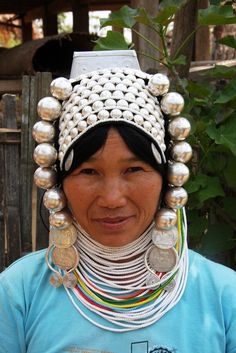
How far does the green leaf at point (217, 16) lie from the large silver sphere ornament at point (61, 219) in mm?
1168

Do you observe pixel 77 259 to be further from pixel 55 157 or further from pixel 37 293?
pixel 55 157

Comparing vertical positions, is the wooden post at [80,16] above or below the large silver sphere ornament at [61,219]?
below

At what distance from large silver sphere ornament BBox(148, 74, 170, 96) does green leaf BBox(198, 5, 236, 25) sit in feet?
3.15

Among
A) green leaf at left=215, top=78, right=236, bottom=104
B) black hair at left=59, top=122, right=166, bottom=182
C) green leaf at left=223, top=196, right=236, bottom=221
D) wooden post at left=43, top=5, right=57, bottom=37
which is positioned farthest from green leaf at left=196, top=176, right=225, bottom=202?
wooden post at left=43, top=5, right=57, bottom=37

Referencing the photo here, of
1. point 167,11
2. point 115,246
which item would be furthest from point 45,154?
point 167,11

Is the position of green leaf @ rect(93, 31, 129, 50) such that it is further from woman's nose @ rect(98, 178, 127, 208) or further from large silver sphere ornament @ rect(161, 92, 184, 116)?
woman's nose @ rect(98, 178, 127, 208)

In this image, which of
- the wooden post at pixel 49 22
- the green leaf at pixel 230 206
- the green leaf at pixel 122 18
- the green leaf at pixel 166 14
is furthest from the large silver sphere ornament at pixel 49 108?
the wooden post at pixel 49 22

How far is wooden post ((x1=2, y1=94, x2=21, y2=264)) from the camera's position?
10.5ft

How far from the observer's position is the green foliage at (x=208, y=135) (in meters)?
2.28

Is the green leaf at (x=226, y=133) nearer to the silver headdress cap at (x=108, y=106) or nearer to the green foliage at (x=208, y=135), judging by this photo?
the green foliage at (x=208, y=135)

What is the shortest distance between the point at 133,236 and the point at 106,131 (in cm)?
28

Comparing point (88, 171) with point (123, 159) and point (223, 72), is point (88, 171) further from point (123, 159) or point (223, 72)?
point (223, 72)

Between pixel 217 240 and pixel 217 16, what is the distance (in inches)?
35.2

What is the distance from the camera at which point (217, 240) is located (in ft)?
7.99
